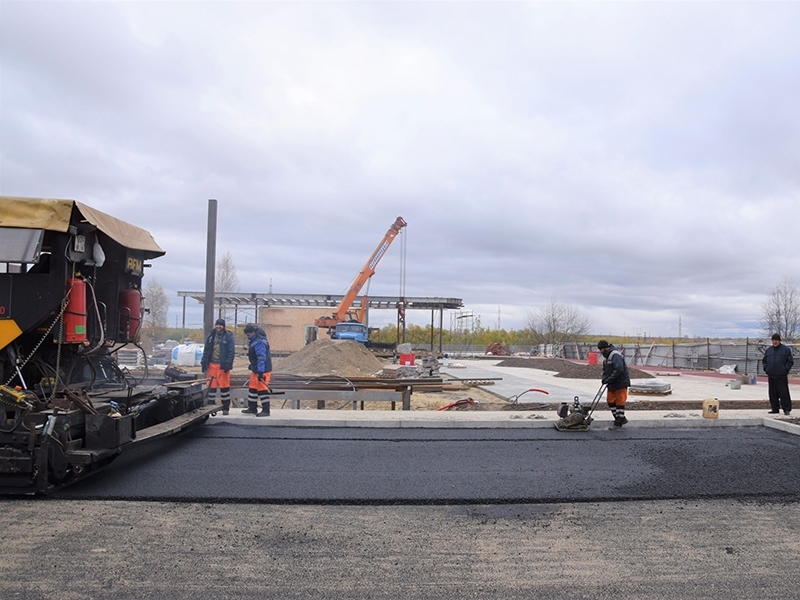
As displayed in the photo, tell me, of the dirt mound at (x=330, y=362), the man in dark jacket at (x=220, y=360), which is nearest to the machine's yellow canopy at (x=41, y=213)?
the man in dark jacket at (x=220, y=360)

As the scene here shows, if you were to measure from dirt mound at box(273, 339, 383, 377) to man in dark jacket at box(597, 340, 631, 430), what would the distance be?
13.6 metres

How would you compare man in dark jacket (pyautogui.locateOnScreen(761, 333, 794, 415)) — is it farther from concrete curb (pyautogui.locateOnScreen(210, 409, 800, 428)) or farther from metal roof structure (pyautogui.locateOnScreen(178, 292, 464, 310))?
metal roof structure (pyautogui.locateOnScreen(178, 292, 464, 310))

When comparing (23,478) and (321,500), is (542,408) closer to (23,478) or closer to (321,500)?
(321,500)

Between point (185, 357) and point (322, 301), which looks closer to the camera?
point (185, 357)

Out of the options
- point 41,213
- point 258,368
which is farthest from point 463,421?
point 41,213

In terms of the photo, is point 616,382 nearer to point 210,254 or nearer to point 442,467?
point 442,467

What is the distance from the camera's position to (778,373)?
35.5 ft

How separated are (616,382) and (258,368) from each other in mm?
5569

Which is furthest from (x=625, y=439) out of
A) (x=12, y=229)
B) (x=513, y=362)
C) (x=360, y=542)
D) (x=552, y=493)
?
(x=513, y=362)

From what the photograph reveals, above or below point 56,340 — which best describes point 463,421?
below

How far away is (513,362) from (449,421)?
81.7ft

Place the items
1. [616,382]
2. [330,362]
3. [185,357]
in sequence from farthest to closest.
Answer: [330,362] → [185,357] → [616,382]

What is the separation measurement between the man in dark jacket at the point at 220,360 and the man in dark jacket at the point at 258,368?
0.42 metres

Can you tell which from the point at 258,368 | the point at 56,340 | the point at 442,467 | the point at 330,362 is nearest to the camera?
the point at 56,340
